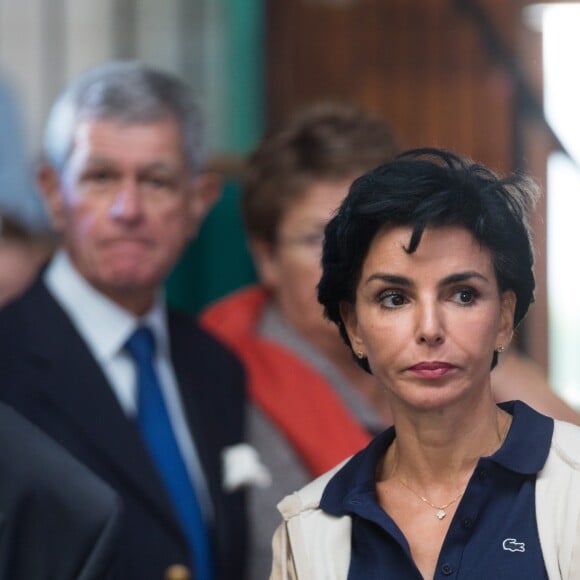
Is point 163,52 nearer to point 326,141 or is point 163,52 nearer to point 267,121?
point 267,121

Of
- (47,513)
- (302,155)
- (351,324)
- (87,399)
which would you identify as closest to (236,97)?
(302,155)

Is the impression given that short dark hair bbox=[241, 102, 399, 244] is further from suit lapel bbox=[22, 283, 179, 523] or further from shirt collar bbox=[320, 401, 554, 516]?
shirt collar bbox=[320, 401, 554, 516]

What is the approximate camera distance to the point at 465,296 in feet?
3.14

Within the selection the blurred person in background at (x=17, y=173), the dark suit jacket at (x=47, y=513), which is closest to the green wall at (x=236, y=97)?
the blurred person in background at (x=17, y=173)

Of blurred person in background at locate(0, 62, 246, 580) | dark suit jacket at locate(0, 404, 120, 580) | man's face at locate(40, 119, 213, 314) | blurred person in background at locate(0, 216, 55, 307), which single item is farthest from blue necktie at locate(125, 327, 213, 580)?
blurred person in background at locate(0, 216, 55, 307)

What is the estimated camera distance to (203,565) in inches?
64.0

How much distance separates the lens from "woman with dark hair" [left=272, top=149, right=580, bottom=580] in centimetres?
95

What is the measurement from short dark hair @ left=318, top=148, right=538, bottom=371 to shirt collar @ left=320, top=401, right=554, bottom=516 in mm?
63

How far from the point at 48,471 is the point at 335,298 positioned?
1.00 ft

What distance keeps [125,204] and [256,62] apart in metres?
1.78

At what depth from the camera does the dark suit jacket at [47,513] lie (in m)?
1.16

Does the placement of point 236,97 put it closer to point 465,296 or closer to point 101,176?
point 101,176

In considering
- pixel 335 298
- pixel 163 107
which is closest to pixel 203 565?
pixel 163 107

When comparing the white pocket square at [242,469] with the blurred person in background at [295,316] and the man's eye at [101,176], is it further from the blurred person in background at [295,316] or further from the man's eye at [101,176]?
the man's eye at [101,176]
